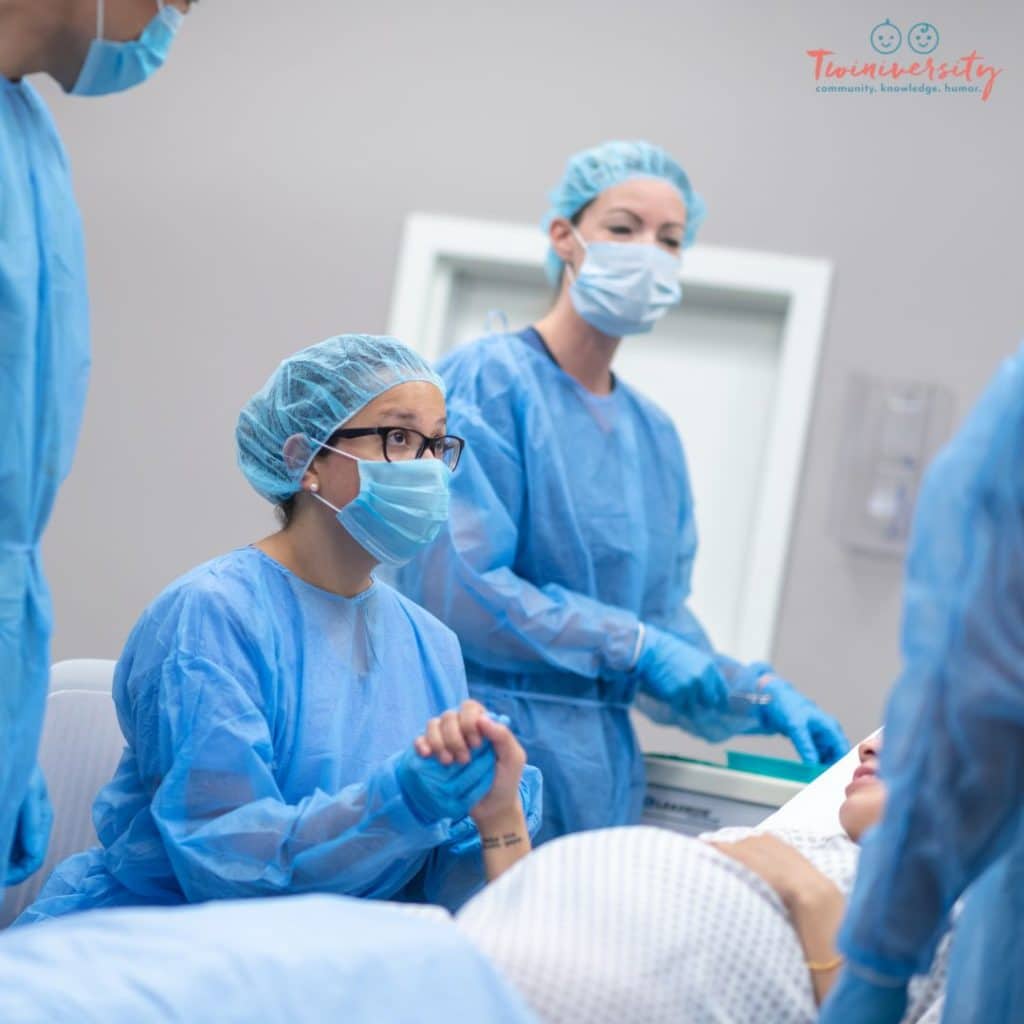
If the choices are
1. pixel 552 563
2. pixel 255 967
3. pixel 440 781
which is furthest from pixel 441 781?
pixel 552 563

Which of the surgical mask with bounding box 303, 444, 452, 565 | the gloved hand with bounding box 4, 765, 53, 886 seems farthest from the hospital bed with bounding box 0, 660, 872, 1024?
the surgical mask with bounding box 303, 444, 452, 565

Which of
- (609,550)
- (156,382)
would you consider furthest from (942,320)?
(156,382)

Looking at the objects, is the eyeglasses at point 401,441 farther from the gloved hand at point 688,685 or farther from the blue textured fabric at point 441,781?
the gloved hand at point 688,685

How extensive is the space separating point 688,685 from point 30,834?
4.08 ft

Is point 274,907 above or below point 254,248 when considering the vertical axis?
below

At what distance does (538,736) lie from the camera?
2400 millimetres

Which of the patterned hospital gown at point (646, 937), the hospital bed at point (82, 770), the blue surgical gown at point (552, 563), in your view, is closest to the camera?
the patterned hospital gown at point (646, 937)

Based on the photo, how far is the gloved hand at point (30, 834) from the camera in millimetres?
1539

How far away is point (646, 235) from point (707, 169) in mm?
1034

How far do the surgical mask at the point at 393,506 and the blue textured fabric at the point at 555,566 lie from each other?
1.37 feet

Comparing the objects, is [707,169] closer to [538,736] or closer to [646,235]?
[646,235]

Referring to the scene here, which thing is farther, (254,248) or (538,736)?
(254,248)

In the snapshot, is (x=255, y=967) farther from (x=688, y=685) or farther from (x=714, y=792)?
(x=714, y=792)

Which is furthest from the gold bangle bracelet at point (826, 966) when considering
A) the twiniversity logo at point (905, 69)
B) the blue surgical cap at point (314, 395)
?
the twiniversity logo at point (905, 69)
